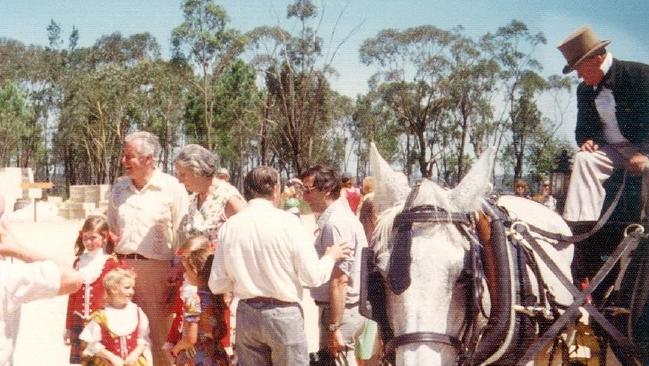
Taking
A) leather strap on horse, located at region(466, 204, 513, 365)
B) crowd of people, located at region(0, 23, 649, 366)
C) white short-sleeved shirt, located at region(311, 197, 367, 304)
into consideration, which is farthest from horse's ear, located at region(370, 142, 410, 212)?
white short-sleeved shirt, located at region(311, 197, 367, 304)

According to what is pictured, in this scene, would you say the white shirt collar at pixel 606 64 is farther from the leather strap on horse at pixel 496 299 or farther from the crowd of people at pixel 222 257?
the leather strap on horse at pixel 496 299

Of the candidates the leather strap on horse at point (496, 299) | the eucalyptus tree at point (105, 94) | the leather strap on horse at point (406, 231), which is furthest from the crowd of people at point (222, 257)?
the eucalyptus tree at point (105, 94)

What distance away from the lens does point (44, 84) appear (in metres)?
45.8

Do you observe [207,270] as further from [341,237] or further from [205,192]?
[341,237]

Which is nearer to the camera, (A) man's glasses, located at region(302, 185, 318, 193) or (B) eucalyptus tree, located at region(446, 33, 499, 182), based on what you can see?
(A) man's glasses, located at region(302, 185, 318, 193)

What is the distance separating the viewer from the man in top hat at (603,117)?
3568 millimetres

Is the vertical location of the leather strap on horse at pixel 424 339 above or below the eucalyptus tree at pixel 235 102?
below

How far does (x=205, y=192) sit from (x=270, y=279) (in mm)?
1078

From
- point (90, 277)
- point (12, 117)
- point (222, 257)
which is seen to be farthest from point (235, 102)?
point (222, 257)

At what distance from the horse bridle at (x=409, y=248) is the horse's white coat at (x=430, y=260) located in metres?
0.02

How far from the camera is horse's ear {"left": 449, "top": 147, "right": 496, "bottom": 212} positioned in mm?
2912

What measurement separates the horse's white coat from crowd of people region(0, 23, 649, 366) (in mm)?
334

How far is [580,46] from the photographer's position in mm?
3680

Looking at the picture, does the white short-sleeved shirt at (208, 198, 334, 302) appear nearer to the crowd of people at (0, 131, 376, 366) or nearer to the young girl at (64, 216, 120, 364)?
the crowd of people at (0, 131, 376, 366)
